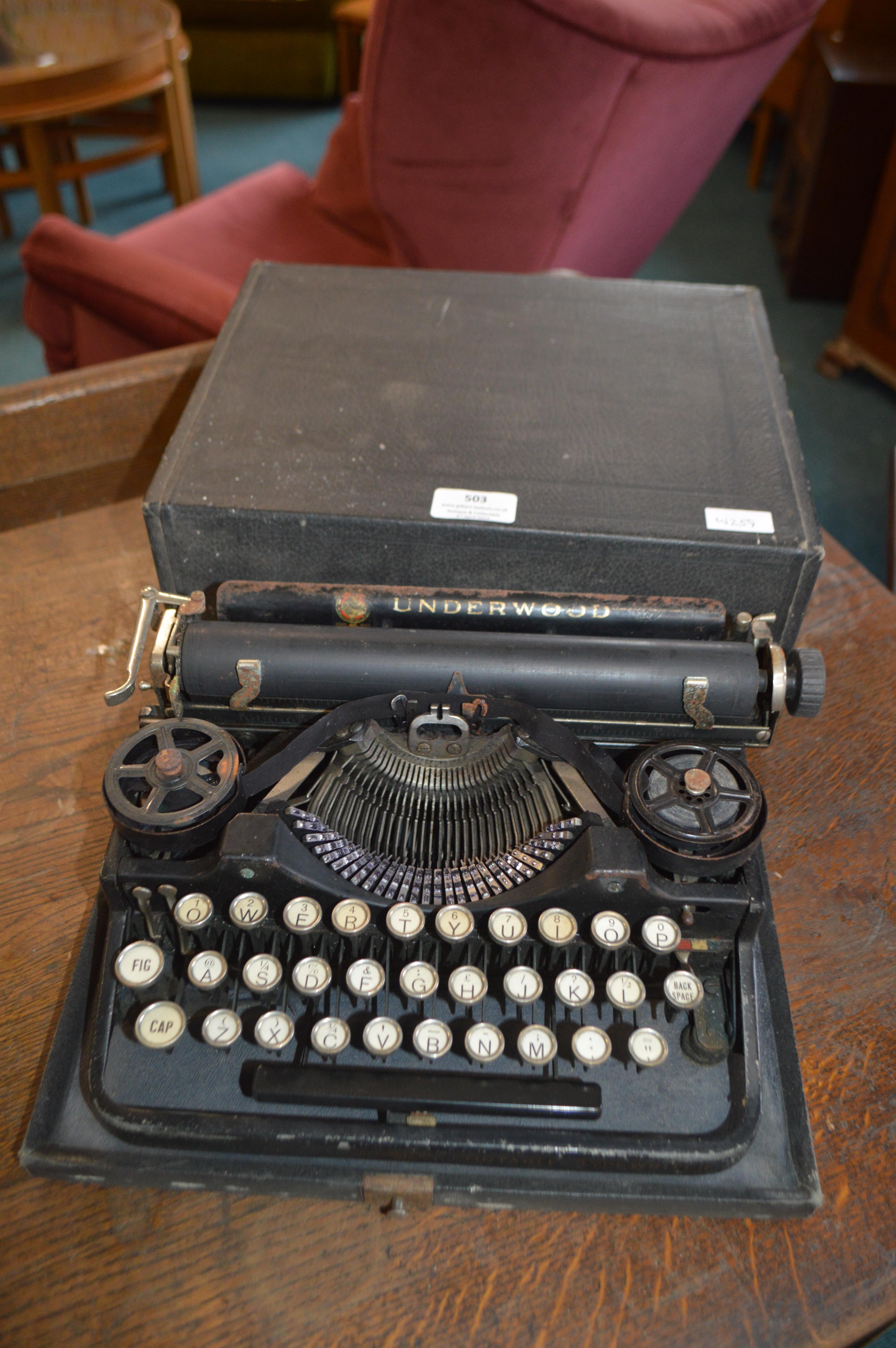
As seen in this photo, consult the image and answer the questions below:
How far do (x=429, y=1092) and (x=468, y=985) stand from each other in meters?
0.12

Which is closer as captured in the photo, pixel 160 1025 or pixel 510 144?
pixel 160 1025

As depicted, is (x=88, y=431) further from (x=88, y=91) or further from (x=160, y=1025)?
(x=88, y=91)

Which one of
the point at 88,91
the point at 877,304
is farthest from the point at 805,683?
the point at 88,91

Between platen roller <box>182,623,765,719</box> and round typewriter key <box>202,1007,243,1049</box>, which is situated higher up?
platen roller <box>182,623,765,719</box>

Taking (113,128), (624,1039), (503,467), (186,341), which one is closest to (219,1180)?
(624,1039)

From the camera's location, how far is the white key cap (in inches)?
41.3

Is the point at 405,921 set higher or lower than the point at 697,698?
lower

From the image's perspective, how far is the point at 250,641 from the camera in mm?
1162

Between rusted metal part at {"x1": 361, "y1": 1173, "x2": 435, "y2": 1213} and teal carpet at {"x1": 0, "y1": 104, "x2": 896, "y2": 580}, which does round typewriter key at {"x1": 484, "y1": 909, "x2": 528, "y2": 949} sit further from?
teal carpet at {"x1": 0, "y1": 104, "x2": 896, "y2": 580}

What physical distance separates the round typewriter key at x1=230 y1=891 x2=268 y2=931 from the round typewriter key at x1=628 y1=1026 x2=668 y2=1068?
443mm

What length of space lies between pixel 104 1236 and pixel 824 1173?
814mm

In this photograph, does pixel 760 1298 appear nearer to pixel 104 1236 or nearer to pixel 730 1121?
pixel 730 1121

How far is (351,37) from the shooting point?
4.62 m

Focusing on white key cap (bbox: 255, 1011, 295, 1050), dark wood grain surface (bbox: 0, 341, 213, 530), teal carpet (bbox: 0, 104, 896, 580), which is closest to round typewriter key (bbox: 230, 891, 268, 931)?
white key cap (bbox: 255, 1011, 295, 1050)
